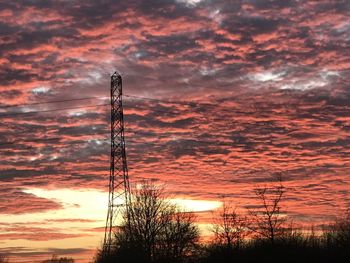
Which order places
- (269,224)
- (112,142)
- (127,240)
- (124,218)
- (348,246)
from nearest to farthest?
(112,142) < (269,224) < (348,246) < (127,240) < (124,218)

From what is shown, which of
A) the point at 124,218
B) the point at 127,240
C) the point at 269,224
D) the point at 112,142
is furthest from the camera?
the point at 124,218

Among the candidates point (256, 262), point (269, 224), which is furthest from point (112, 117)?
point (256, 262)

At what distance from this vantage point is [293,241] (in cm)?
8488

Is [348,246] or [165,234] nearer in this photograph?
[348,246]

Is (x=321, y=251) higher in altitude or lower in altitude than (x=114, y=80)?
lower

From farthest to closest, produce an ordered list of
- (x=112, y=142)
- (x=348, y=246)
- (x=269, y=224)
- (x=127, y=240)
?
(x=127, y=240)
(x=348, y=246)
(x=269, y=224)
(x=112, y=142)

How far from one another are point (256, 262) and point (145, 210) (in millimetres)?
20705

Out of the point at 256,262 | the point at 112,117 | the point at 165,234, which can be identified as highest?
the point at 112,117

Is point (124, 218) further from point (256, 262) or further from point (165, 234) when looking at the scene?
point (256, 262)

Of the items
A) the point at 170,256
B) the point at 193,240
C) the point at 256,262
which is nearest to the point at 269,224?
the point at 256,262

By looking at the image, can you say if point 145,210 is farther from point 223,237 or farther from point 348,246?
point 348,246

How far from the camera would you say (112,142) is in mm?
50812

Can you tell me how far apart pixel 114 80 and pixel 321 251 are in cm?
4062

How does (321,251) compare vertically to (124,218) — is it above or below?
below
